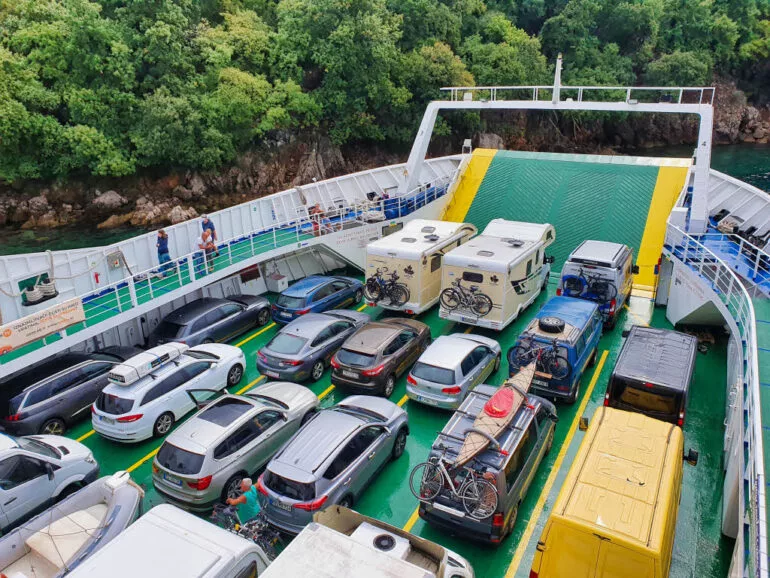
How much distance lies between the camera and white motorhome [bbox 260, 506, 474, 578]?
18.0 feet

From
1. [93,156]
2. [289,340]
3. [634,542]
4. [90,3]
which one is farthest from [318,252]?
[90,3]

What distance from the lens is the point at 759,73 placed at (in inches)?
2328

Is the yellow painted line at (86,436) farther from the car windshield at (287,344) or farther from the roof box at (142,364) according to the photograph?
the car windshield at (287,344)

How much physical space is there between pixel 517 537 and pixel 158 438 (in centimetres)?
699

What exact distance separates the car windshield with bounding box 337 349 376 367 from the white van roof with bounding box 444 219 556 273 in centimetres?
348

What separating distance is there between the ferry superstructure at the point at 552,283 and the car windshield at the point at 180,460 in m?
1.21

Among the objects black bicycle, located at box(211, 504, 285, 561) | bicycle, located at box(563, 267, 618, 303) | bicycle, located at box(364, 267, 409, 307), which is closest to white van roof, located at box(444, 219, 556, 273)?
bicycle, located at box(563, 267, 618, 303)

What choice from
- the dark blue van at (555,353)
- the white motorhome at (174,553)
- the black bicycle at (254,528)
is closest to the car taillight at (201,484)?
the black bicycle at (254,528)

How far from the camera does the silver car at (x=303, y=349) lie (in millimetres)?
12039

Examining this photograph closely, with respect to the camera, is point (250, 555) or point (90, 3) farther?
point (90, 3)

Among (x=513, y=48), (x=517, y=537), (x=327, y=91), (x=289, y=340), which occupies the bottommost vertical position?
(x=517, y=537)

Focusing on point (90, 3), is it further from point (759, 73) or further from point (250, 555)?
point (759, 73)

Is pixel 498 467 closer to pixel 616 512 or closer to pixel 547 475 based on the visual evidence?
pixel 616 512

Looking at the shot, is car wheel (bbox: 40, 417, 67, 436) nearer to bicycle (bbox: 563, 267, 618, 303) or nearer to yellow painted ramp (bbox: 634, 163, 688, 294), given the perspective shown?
bicycle (bbox: 563, 267, 618, 303)
